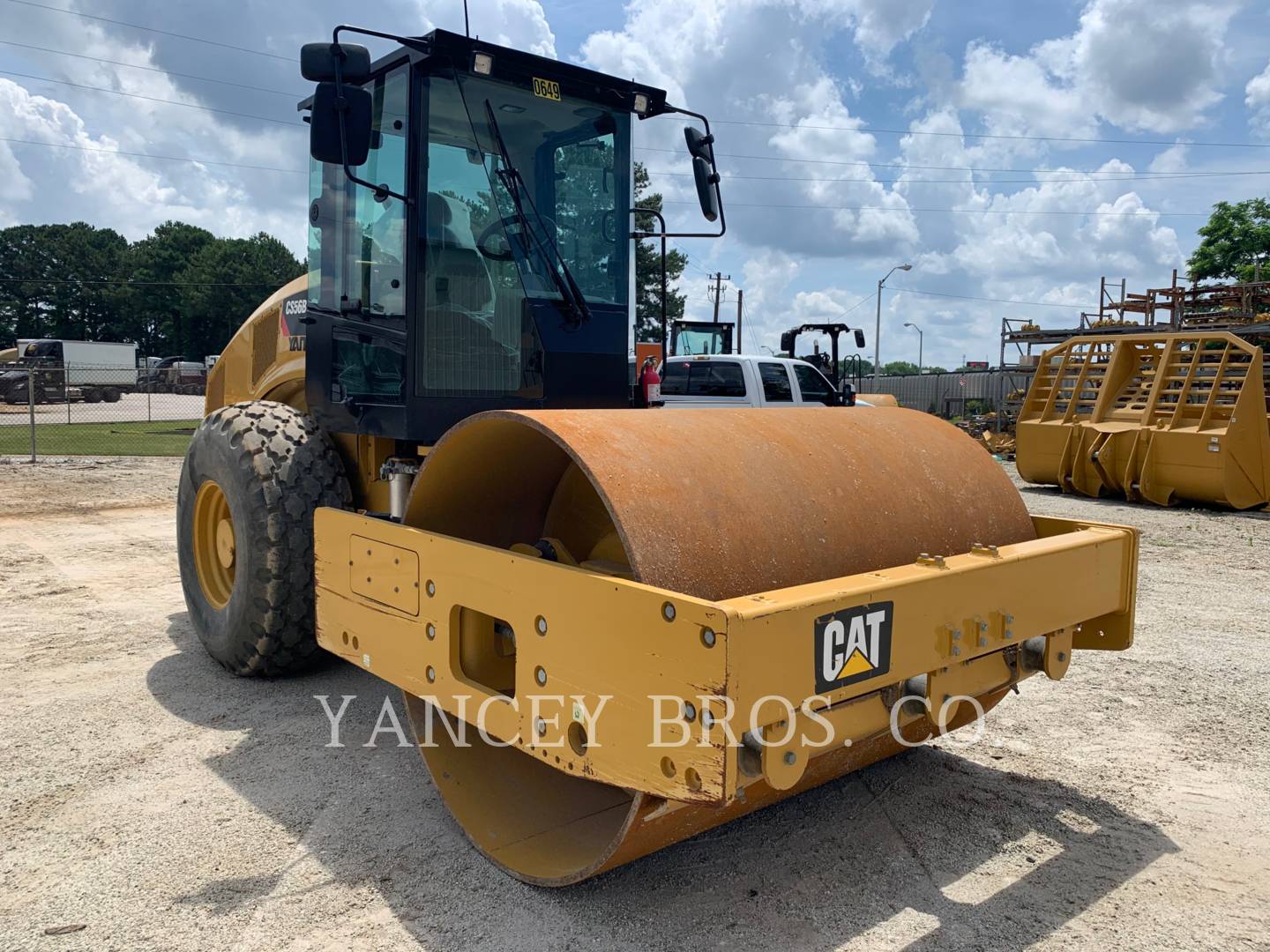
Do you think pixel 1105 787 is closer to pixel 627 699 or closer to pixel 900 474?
pixel 900 474

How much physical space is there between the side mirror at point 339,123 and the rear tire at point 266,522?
1.48m

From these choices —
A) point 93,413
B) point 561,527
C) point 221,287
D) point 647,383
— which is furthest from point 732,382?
point 221,287

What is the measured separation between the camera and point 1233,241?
35938 millimetres

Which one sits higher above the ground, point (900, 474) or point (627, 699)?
point (900, 474)

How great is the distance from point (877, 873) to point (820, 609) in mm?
1179

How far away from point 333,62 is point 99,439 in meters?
19.8

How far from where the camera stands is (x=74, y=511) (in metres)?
10.7

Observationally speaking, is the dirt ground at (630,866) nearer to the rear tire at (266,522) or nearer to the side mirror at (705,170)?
the rear tire at (266,522)

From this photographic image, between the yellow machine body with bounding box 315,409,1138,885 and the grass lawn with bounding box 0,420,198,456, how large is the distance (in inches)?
539

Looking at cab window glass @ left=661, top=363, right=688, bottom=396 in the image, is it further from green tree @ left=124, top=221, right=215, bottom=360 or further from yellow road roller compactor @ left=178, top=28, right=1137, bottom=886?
green tree @ left=124, top=221, right=215, bottom=360

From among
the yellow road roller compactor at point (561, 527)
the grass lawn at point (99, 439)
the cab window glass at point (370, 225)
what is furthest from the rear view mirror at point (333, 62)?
the grass lawn at point (99, 439)

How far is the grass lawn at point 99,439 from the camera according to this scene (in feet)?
57.5

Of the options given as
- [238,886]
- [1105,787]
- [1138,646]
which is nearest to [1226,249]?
[1138,646]

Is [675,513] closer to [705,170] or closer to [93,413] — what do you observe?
[705,170]
